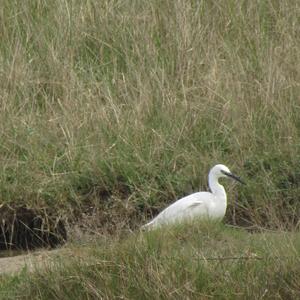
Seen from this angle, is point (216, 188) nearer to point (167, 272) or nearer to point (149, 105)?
point (149, 105)

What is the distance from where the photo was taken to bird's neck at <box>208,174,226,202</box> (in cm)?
787

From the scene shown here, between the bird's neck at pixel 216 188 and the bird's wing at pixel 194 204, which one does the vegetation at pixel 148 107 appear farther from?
the bird's wing at pixel 194 204

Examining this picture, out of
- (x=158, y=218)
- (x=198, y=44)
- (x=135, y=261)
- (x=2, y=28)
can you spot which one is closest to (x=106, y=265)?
(x=135, y=261)

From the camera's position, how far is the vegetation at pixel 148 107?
8.32 metres

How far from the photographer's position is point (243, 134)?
861cm

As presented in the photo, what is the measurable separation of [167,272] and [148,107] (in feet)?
9.84

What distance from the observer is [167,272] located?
605cm

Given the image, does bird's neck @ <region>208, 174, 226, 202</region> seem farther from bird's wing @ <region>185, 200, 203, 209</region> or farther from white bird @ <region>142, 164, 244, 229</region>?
bird's wing @ <region>185, 200, 203, 209</region>

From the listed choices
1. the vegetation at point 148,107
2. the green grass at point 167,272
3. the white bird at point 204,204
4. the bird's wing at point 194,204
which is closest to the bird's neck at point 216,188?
the white bird at point 204,204

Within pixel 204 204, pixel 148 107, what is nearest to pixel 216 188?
pixel 204 204

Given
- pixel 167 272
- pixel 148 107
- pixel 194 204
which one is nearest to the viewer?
pixel 167 272

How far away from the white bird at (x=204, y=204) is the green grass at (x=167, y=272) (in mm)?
1023

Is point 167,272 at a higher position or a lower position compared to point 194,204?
higher

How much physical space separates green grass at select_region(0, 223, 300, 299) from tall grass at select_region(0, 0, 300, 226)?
1.41 metres
